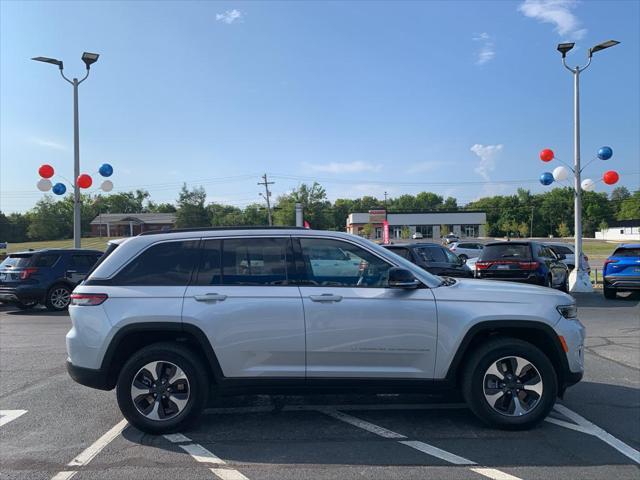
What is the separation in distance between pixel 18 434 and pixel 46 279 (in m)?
9.48

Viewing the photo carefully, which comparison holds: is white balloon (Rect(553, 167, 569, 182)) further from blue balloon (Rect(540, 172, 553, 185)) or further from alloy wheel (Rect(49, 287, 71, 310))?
alloy wheel (Rect(49, 287, 71, 310))

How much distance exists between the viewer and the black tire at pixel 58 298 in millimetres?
12969

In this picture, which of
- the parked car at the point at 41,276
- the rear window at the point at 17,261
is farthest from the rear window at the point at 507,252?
the rear window at the point at 17,261

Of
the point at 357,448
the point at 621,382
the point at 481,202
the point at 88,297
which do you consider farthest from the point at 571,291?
the point at 481,202

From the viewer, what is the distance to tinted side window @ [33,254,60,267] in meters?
12.9

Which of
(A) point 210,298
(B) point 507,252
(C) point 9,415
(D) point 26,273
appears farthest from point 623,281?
(D) point 26,273

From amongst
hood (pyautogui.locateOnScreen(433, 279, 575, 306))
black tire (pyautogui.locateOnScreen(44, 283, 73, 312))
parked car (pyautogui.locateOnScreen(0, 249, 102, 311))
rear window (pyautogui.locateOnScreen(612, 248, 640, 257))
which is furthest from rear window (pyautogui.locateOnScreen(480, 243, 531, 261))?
black tire (pyautogui.locateOnScreen(44, 283, 73, 312))

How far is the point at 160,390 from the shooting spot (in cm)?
446

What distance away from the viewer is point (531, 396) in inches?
175

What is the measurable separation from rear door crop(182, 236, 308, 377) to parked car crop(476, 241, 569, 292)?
10.6m

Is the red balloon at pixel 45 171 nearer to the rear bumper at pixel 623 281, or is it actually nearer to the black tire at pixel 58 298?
the black tire at pixel 58 298

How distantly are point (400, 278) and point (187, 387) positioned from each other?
7.09ft

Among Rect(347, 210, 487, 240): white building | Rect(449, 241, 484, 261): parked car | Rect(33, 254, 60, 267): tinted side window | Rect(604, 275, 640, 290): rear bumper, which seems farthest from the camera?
Rect(347, 210, 487, 240): white building

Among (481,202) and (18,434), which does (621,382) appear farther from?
(481,202)
